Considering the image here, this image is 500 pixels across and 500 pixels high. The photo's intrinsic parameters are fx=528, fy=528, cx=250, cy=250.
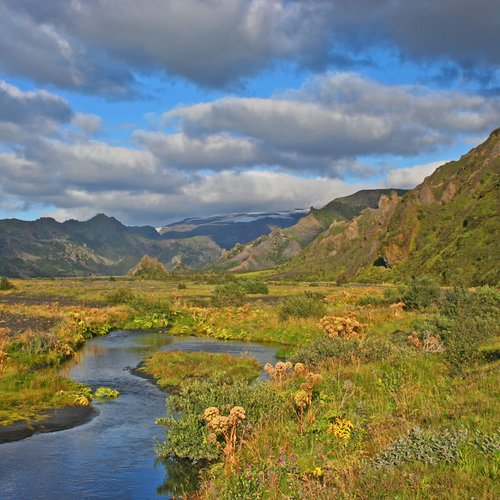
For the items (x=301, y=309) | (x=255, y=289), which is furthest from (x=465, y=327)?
(x=255, y=289)

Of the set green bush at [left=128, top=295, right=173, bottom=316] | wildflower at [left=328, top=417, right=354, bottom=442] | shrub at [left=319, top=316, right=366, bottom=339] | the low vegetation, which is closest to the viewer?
the low vegetation

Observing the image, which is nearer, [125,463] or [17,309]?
[125,463]

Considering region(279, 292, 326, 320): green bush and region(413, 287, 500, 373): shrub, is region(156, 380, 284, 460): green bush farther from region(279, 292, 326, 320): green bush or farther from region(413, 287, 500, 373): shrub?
region(279, 292, 326, 320): green bush

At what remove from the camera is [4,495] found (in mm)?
13938

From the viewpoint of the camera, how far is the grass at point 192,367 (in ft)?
94.8

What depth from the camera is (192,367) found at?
3212 cm

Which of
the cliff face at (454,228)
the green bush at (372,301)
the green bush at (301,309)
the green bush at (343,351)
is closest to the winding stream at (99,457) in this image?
the green bush at (343,351)

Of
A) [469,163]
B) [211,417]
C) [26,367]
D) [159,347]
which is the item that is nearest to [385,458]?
[211,417]

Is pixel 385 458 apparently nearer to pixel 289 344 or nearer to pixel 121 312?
pixel 289 344

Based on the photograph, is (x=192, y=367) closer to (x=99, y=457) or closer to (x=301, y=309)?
(x=99, y=457)

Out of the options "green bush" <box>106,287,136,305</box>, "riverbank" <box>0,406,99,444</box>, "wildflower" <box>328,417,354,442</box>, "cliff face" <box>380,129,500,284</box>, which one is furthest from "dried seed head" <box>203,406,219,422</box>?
"cliff face" <box>380,129,500,284</box>

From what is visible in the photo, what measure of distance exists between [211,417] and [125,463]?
461 cm

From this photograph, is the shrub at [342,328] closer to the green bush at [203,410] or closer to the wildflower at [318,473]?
the green bush at [203,410]

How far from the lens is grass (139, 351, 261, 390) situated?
28.9 meters
